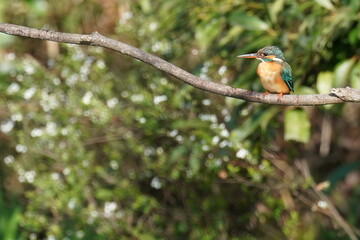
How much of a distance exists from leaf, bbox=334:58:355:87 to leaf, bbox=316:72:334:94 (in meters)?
0.06

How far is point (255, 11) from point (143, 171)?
5.30 feet

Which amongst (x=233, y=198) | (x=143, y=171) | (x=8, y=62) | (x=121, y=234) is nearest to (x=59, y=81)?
(x=8, y=62)

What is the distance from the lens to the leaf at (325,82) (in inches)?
118

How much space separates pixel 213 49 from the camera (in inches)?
173

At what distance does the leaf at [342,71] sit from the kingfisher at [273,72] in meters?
0.41

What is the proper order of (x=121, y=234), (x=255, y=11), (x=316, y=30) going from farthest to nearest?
1. (x=121, y=234)
2. (x=255, y=11)
3. (x=316, y=30)

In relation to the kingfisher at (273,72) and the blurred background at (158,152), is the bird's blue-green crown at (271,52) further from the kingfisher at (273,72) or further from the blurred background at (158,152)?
the blurred background at (158,152)

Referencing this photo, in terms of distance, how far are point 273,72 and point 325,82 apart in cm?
62

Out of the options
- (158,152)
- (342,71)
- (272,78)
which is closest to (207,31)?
(342,71)

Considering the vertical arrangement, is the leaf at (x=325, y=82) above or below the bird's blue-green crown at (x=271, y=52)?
below

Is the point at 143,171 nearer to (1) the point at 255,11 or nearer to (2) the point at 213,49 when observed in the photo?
(2) the point at 213,49

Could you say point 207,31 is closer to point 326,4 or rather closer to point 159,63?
point 326,4

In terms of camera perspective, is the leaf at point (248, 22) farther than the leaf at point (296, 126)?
Yes

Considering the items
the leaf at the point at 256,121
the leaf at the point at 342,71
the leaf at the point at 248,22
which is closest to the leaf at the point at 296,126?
the leaf at the point at 256,121
